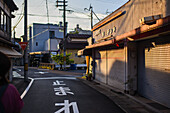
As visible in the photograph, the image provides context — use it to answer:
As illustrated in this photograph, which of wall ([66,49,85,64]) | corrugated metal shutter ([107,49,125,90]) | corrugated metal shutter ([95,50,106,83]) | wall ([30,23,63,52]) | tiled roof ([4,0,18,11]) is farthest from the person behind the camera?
wall ([30,23,63,52])

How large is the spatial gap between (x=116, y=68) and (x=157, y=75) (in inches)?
163

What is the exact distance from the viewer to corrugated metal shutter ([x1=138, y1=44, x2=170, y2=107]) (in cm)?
719

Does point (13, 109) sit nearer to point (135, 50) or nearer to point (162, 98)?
point (162, 98)

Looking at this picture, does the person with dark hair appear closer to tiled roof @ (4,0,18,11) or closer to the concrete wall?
the concrete wall

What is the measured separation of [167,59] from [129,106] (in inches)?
102

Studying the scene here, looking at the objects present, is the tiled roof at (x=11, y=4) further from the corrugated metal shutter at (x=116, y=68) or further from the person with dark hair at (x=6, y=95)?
the person with dark hair at (x=6, y=95)

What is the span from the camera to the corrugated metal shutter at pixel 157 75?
23.6 ft

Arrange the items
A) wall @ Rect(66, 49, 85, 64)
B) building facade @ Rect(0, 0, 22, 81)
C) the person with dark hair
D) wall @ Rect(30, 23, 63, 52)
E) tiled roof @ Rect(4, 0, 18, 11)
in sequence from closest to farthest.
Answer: the person with dark hair < building facade @ Rect(0, 0, 22, 81) < tiled roof @ Rect(4, 0, 18, 11) < wall @ Rect(66, 49, 85, 64) < wall @ Rect(30, 23, 63, 52)

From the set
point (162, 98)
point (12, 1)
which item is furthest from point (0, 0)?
point (162, 98)

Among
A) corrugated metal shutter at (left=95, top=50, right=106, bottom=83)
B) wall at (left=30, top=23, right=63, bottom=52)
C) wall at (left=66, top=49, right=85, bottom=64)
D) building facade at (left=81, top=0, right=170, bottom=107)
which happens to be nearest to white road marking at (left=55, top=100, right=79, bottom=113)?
building facade at (left=81, top=0, right=170, bottom=107)

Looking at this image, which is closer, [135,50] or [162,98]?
[162,98]

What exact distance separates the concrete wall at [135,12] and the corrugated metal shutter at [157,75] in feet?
5.28

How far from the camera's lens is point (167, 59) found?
7.11m

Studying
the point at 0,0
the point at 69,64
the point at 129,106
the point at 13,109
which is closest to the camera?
the point at 13,109
